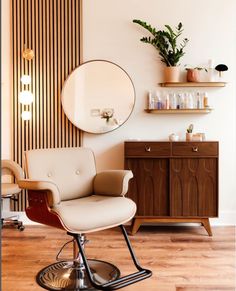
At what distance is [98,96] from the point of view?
3953mm

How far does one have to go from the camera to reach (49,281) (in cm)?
250

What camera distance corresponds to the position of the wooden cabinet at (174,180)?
363 cm

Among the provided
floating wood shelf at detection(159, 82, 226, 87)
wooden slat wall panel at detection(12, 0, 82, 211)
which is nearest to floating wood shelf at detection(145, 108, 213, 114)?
floating wood shelf at detection(159, 82, 226, 87)

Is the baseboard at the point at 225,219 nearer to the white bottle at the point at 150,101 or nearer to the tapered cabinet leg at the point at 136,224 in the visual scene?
the tapered cabinet leg at the point at 136,224

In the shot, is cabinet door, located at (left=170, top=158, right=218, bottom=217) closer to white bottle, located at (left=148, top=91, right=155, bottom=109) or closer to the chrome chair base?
white bottle, located at (left=148, top=91, right=155, bottom=109)

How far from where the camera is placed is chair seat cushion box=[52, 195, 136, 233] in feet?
7.50

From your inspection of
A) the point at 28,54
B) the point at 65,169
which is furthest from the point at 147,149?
the point at 28,54

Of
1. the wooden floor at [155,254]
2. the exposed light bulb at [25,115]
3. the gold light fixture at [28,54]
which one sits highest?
the gold light fixture at [28,54]

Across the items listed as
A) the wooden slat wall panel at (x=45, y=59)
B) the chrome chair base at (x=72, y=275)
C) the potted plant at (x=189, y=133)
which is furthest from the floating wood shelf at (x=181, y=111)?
the chrome chair base at (x=72, y=275)

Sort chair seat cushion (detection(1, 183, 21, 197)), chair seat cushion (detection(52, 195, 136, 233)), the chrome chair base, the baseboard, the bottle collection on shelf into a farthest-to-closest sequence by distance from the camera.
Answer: the baseboard → the bottle collection on shelf → chair seat cushion (detection(1, 183, 21, 197)) → the chrome chair base → chair seat cushion (detection(52, 195, 136, 233))

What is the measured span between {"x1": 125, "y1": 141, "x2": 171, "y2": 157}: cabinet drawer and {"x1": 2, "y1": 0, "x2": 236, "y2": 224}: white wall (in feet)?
1.25

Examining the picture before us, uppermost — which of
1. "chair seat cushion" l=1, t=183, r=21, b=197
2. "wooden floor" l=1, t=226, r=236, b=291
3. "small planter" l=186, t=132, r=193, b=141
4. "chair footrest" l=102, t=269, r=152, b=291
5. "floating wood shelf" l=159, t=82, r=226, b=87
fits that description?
"floating wood shelf" l=159, t=82, r=226, b=87

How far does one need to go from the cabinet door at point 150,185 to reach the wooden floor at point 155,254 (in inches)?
→ 9.9

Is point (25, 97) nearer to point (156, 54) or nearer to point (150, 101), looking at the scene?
point (150, 101)
